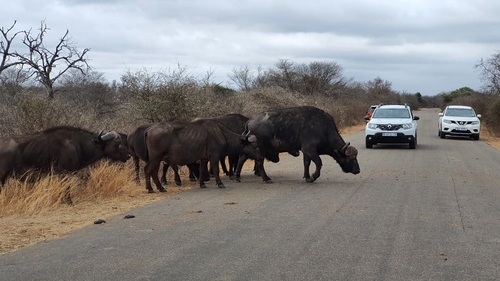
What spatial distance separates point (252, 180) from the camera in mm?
14906

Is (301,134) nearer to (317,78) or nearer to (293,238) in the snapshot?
(293,238)

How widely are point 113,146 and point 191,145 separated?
1618 millimetres

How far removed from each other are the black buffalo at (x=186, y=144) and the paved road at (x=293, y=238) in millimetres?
747

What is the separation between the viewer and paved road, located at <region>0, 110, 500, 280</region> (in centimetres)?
634

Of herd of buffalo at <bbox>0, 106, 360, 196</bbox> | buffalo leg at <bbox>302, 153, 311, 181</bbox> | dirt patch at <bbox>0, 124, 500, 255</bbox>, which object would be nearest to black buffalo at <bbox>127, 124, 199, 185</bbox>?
herd of buffalo at <bbox>0, 106, 360, 196</bbox>

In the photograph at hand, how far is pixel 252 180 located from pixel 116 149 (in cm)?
368

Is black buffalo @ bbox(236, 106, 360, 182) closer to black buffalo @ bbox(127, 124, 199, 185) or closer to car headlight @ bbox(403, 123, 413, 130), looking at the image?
black buffalo @ bbox(127, 124, 199, 185)

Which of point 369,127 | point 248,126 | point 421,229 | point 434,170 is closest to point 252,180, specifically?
point 248,126

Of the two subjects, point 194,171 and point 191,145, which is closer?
point 191,145

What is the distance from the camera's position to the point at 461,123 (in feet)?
99.8

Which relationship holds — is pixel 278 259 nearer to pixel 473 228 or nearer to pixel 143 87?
pixel 473 228

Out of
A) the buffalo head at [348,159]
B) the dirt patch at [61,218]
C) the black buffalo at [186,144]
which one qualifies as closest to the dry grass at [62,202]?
the dirt patch at [61,218]

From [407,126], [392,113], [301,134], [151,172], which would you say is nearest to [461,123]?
[392,113]

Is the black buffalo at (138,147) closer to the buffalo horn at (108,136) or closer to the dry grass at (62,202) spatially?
the dry grass at (62,202)
